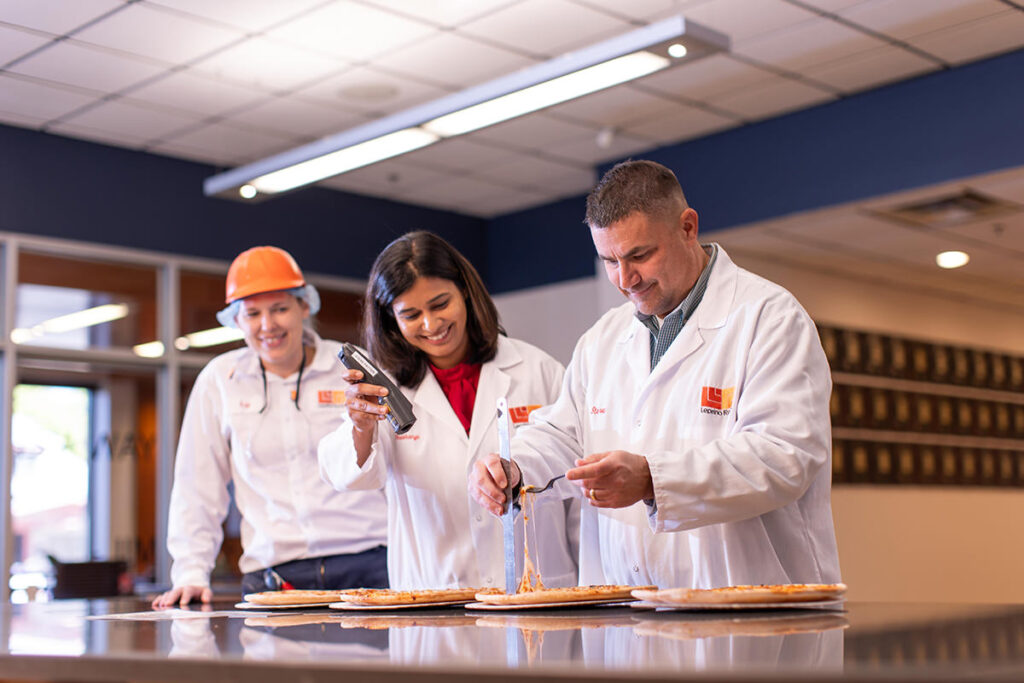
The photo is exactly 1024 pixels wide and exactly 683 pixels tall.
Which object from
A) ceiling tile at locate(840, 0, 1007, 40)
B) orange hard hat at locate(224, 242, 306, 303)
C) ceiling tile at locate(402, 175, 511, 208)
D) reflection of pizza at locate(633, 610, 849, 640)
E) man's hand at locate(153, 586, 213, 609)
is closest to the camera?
reflection of pizza at locate(633, 610, 849, 640)

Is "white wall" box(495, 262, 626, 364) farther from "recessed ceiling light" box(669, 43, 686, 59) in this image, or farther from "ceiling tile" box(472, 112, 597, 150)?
"recessed ceiling light" box(669, 43, 686, 59)

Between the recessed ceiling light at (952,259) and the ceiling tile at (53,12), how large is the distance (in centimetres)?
514

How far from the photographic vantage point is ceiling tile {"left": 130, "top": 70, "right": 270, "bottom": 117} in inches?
219

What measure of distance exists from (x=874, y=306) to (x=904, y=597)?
6.38 feet

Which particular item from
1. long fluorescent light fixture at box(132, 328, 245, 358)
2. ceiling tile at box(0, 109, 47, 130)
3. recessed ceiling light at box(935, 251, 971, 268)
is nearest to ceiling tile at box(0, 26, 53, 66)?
ceiling tile at box(0, 109, 47, 130)

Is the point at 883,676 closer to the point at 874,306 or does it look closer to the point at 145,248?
the point at 145,248

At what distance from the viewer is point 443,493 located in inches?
113

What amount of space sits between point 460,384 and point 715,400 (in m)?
0.89

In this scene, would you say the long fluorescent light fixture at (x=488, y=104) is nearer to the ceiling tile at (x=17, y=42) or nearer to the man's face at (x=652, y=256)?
the ceiling tile at (x=17, y=42)

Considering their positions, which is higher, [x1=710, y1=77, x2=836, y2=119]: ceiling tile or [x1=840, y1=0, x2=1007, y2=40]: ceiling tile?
[x1=710, y1=77, x2=836, y2=119]: ceiling tile

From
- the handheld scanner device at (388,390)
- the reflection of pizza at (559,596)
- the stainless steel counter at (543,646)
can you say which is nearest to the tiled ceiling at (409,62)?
the handheld scanner device at (388,390)

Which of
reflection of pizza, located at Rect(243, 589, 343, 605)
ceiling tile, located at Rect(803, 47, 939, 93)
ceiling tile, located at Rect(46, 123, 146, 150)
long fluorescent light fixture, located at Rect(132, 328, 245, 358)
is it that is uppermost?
ceiling tile, located at Rect(46, 123, 146, 150)

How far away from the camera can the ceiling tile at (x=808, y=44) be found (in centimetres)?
516

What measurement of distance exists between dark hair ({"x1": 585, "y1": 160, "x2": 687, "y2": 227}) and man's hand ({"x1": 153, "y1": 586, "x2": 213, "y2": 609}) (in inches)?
55.9
